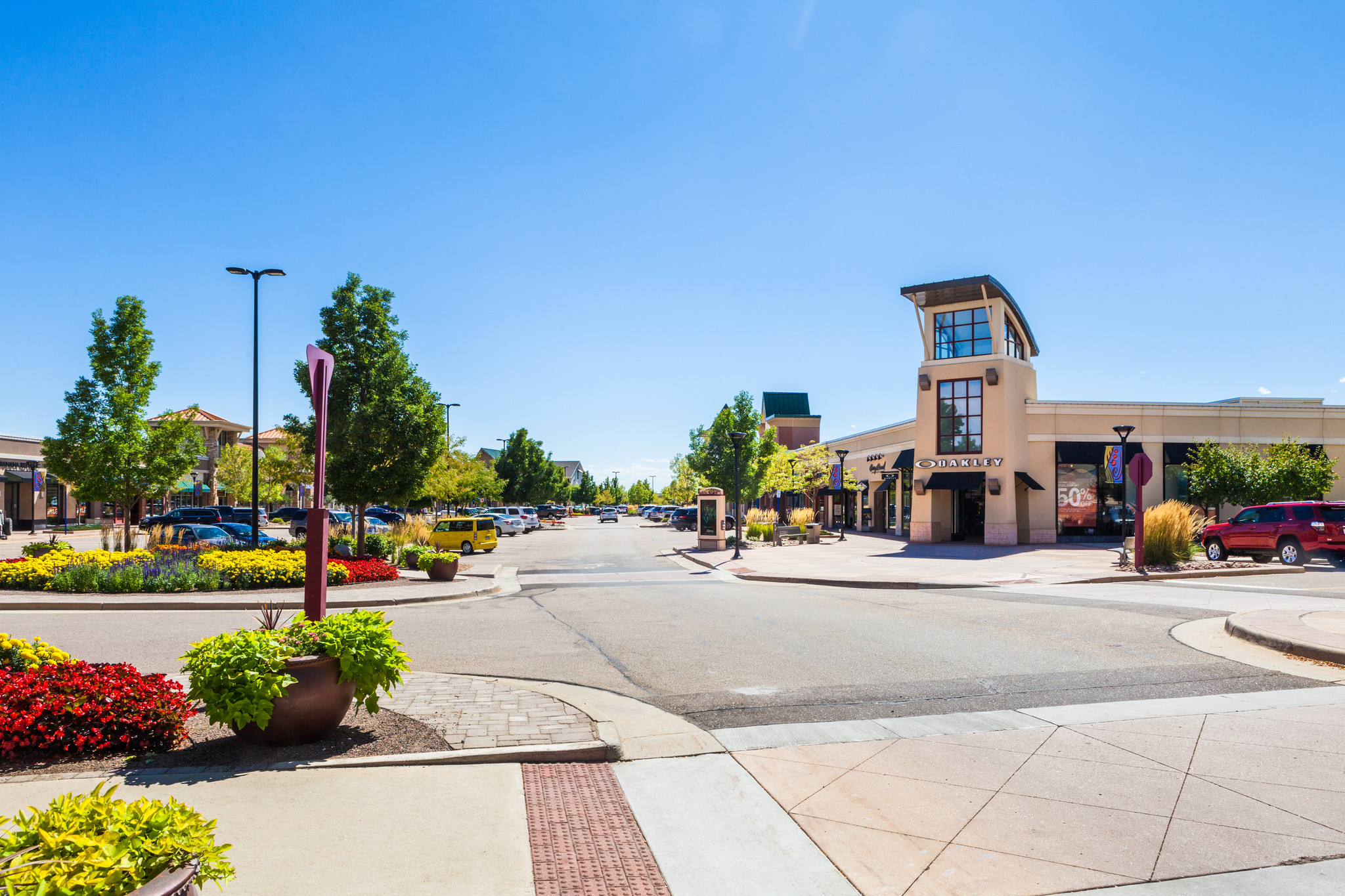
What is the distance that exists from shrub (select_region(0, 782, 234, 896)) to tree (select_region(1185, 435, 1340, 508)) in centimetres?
3458

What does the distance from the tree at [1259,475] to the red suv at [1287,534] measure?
5.85 metres

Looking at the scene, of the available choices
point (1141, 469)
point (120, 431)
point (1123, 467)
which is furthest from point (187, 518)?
point (1123, 467)

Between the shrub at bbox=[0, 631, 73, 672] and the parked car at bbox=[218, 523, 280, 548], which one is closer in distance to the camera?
the shrub at bbox=[0, 631, 73, 672]

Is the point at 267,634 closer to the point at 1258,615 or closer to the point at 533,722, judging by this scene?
the point at 533,722

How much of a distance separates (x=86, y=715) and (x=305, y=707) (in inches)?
59.9

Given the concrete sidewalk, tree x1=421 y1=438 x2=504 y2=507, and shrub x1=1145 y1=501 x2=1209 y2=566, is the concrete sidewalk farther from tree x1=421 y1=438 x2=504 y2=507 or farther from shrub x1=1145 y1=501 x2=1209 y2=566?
tree x1=421 y1=438 x2=504 y2=507

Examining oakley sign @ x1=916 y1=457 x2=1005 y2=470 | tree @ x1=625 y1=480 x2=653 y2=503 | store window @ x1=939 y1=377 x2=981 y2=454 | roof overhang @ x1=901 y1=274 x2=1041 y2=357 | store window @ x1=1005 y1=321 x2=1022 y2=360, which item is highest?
roof overhang @ x1=901 y1=274 x2=1041 y2=357

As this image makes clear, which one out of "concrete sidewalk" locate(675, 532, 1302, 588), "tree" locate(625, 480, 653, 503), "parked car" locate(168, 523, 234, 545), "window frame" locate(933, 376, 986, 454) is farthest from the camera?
"tree" locate(625, 480, 653, 503)

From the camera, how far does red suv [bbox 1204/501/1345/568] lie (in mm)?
21312

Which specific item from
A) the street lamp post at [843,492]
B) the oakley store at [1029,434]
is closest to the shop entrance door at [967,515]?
the oakley store at [1029,434]

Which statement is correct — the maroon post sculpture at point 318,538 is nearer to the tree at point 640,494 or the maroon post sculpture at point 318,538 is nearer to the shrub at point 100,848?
the shrub at point 100,848

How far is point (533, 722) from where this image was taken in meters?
6.28

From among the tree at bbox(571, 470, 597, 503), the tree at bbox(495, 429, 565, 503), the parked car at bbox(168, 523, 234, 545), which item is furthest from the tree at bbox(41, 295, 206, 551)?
the tree at bbox(571, 470, 597, 503)

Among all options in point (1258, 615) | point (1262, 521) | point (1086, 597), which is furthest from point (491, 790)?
point (1262, 521)
